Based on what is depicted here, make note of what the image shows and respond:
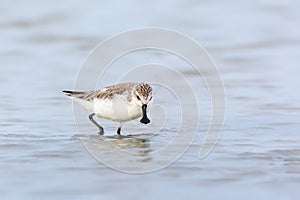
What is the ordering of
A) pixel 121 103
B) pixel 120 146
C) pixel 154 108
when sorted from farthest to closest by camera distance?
pixel 154 108 < pixel 121 103 < pixel 120 146

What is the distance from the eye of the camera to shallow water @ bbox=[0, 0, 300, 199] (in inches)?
338

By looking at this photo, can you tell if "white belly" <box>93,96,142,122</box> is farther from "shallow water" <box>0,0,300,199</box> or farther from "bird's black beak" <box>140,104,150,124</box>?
"shallow water" <box>0,0,300,199</box>

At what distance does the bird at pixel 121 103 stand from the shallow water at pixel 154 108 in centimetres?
29

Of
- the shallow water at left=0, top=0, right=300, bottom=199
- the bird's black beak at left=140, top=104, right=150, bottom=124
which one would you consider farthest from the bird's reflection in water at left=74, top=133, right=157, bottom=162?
the bird's black beak at left=140, top=104, right=150, bottom=124

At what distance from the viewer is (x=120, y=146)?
10.7 metres

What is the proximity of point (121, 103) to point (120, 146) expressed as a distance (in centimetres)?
78

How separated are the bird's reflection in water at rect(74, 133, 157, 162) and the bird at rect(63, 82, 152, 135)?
0.89ft

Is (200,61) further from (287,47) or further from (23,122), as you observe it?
(23,122)

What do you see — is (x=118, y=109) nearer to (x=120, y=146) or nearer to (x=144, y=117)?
(x=144, y=117)

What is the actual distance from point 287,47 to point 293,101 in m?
3.79

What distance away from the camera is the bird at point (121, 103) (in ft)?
36.3

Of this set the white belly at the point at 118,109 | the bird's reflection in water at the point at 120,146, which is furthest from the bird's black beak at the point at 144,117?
the bird's reflection in water at the point at 120,146

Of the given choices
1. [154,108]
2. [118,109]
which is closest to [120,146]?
[118,109]

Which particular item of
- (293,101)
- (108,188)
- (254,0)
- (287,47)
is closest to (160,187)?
(108,188)
